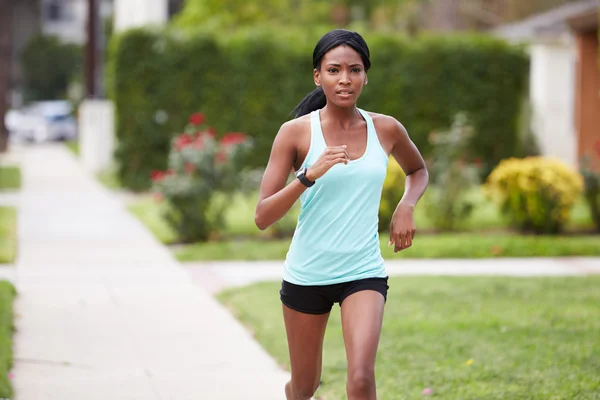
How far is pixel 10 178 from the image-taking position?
22.5 metres

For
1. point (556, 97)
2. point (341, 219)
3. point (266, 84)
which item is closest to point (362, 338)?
point (341, 219)

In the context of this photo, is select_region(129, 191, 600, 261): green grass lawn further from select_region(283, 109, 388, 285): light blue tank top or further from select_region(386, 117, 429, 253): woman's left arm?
select_region(283, 109, 388, 285): light blue tank top

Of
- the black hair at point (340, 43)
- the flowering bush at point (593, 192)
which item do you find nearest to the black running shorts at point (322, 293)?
the black hair at point (340, 43)

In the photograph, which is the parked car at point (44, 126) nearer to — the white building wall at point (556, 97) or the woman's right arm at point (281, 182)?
the white building wall at point (556, 97)

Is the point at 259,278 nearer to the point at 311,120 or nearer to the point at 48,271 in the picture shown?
the point at 48,271

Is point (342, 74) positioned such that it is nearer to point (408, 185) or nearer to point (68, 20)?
point (408, 185)

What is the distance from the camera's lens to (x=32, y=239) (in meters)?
12.8

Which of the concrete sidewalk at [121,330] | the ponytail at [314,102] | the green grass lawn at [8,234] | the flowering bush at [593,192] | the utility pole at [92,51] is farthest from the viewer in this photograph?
the utility pole at [92,51]

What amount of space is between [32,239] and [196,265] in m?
2.77

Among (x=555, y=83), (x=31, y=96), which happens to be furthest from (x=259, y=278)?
(x=31, y=96)

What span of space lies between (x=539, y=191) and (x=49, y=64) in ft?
176

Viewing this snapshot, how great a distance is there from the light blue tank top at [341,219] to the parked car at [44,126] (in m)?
40.0

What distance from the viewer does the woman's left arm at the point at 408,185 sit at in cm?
424

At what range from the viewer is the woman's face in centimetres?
404
